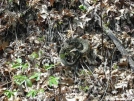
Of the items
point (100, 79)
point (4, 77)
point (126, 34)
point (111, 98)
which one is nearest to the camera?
point (111, 98)

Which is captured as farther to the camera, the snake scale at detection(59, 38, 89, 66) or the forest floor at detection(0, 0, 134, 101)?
the snake scale at detection(59, 38, 89, 66)

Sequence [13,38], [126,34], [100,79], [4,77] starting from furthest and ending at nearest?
[13,38], [126,34], [4,77], [100,79]

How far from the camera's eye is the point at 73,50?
5484mm

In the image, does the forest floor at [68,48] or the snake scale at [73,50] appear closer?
the forest floor at [68,48]

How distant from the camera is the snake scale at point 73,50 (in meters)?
5.38

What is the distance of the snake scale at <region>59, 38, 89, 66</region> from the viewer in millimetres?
5383

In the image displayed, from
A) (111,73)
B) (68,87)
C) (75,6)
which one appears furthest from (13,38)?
(111,73)

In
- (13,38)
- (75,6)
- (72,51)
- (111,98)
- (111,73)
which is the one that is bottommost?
(111,98)

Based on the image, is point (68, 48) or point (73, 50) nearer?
point (73, 50)

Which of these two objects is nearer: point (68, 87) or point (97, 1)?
point (68, 87)

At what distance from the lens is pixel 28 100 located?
4770mm

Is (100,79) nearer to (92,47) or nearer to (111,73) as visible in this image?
(111,73)

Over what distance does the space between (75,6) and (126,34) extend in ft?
4.83

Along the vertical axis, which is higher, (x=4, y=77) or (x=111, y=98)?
(x=4, y=77)
